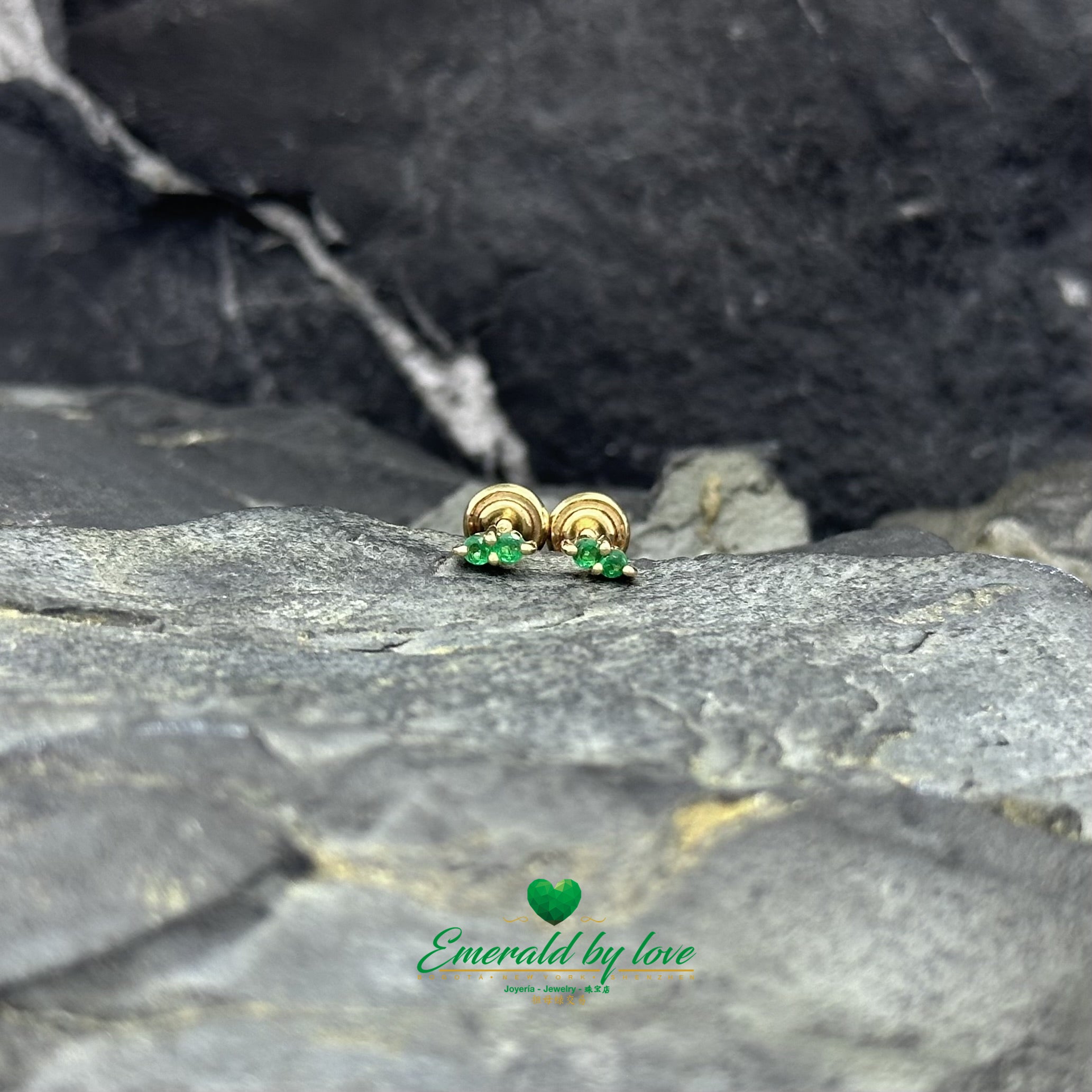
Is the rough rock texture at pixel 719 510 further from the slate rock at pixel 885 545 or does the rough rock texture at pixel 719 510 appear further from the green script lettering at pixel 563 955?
the green script lettering at pixel 563 955

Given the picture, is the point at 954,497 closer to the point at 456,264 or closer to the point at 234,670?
the point at 456,264

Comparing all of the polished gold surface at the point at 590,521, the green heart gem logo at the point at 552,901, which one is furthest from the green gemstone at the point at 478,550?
the green heart gem logo at the point at 552,901

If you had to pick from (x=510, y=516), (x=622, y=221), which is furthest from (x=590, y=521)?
(x=622, y=221)

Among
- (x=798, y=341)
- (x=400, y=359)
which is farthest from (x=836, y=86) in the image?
(x=400, y=359)

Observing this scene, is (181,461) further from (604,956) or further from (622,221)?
(604,956)

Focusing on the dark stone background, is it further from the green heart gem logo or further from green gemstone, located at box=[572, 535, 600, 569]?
the green heart gem logo

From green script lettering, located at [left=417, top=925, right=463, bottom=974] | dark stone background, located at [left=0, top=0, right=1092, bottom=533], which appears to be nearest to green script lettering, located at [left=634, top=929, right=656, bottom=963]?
green script lettering, located at [left=417, top=925, right=463, bottom=974]
